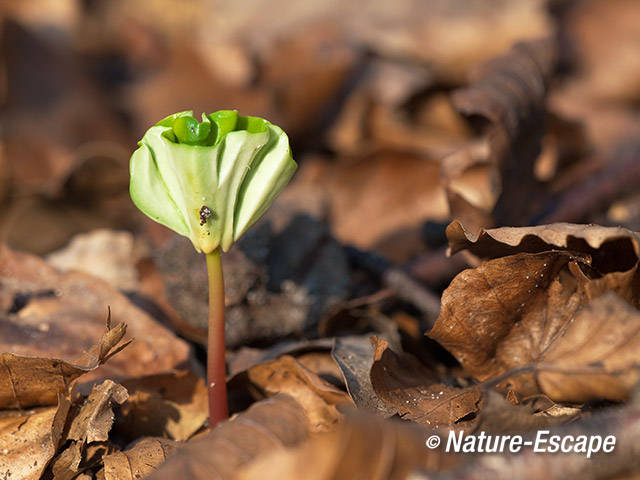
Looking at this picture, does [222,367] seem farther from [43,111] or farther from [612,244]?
[43,111]

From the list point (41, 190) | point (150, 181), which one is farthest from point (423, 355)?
point (41, 190)

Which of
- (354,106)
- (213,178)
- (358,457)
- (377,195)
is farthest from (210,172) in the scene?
(354,106)

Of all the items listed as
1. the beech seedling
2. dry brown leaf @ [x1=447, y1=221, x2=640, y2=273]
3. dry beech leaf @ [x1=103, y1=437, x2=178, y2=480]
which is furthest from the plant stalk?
dry brown leaf @ [x1=447, y1=221, x2=640, y2=273]

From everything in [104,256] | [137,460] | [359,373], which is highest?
[359,373]

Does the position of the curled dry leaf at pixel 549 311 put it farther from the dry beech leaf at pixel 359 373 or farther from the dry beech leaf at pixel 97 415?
the dry beech leaf at pixel 97 415

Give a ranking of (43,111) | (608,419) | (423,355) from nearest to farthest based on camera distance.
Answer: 1. (608,419)
2. (423,355)
3. (43,111)

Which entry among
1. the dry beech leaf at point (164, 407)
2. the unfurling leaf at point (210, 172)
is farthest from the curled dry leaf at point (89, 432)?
the unfurling leaf at point (210, 172)

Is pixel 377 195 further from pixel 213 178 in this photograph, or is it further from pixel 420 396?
pixel 213 178
